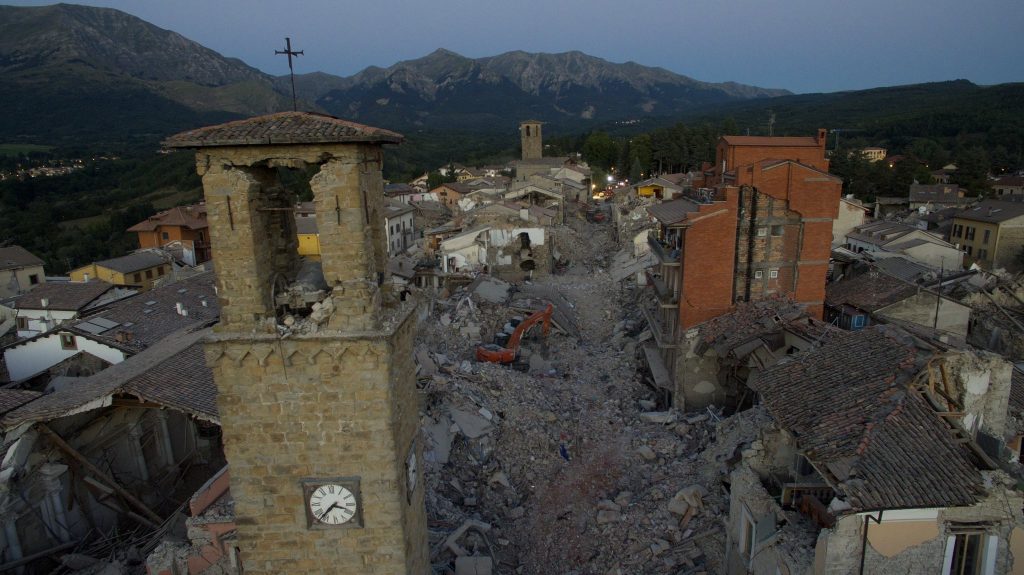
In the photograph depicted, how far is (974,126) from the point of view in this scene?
303 feet

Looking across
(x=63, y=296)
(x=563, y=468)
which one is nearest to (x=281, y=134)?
(x=563, y=468)

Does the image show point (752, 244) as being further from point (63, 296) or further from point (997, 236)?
point (997, 236)

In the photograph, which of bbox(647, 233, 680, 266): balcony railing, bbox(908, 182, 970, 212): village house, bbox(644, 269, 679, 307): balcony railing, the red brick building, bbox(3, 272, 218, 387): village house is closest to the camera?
bbox(3, 272, 218, 387): village house

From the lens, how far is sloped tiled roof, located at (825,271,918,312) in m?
21.1

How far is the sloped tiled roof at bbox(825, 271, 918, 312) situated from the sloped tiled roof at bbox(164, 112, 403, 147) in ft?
67.1

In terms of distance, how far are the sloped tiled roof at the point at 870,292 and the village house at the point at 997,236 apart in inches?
850

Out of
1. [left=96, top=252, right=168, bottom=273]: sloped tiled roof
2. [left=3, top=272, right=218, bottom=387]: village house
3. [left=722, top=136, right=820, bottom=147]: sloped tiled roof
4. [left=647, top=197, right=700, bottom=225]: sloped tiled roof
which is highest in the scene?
[left=722, top=136, right=820, bottom=147]: sloped tiled roof

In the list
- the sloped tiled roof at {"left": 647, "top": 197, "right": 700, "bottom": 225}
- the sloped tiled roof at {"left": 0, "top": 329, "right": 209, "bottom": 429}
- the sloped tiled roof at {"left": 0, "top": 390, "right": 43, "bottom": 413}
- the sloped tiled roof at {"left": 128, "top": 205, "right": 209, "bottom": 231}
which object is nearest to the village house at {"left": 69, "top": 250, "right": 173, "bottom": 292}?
the sloped tiled roof at {"left": 128, "top": 205, "right": 209, "bottom": 231}

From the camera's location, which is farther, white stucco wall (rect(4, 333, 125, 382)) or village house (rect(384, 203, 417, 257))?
village house (rect(384, 203, 417, 257))

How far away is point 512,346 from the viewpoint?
77.6 feet

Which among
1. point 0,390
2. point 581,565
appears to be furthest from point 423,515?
point 0,390

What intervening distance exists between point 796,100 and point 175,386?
207497 millimetres

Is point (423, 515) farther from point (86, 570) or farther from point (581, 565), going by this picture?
point (86, 570)

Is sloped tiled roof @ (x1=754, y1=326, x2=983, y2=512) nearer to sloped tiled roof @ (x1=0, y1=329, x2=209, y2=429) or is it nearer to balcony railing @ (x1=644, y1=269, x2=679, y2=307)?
balcony railing @ (x1=644, y1=269, x2=679, y2=307)
